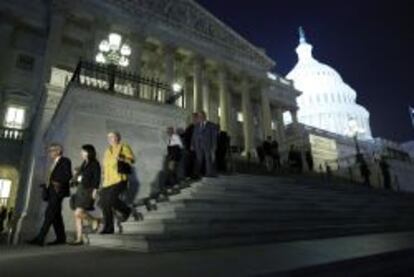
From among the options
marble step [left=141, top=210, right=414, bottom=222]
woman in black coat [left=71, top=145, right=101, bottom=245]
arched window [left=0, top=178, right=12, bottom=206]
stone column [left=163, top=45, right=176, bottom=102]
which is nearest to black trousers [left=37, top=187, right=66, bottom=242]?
woman in black coat [left=71, top=145, right=101, bottom=245]

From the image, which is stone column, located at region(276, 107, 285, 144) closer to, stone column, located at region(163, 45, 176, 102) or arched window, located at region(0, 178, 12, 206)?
stone column, located at region(163, 45, 176, 102)

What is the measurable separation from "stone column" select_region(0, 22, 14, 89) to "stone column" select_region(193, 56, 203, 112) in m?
15.1

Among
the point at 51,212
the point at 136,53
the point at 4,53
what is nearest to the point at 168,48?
the point at 136,53

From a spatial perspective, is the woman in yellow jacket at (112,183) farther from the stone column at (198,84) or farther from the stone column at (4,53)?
the stone column at (198,84)

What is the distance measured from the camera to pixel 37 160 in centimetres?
1479

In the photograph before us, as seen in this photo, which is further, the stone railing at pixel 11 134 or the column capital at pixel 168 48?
the column capital at pixel 168 48

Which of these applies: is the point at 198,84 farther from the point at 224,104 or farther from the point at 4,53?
the point at 4,53

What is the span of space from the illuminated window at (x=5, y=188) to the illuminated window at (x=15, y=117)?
4194mm

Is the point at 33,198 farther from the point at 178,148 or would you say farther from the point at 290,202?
the point at 290,202

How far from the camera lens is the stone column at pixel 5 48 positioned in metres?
24.1

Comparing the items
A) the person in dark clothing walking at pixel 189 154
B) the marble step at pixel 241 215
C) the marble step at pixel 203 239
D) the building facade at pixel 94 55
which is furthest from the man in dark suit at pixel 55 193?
the building facade at pixel 94 55

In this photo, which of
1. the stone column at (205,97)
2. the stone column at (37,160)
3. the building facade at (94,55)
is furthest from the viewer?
the stone column at (205,97)

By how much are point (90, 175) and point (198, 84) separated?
24458 mm

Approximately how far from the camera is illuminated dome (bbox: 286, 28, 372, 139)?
80.7 meters
